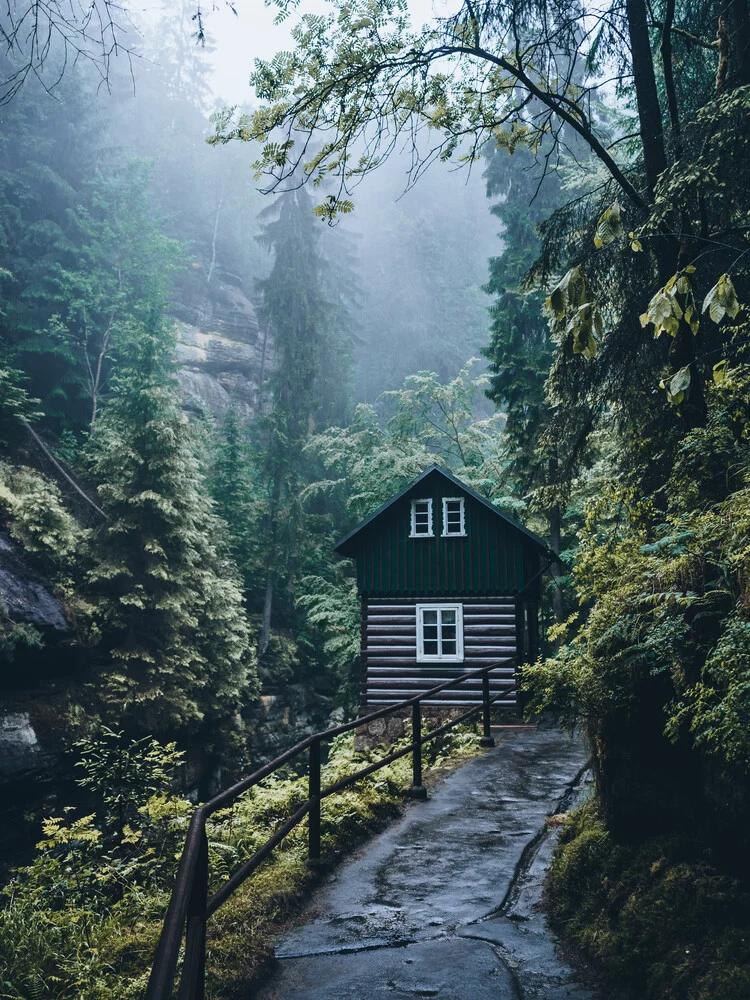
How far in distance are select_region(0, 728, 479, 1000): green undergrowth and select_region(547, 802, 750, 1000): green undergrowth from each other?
→ 2157 millimetres

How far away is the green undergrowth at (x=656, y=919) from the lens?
12.5 ft

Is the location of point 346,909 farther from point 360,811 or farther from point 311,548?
point 311,548

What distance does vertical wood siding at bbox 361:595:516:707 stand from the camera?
21.1 metres

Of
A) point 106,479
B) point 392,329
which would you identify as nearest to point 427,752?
point 106,479

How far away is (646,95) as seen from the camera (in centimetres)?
875

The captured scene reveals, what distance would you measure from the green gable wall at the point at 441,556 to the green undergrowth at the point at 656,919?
15861 mm

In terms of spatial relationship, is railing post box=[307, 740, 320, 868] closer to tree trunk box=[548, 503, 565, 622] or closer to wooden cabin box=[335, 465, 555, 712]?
wooden cabin box=[335, 465, 555, 712]

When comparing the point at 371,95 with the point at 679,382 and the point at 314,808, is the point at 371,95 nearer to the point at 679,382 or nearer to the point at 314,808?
the point at 679,382

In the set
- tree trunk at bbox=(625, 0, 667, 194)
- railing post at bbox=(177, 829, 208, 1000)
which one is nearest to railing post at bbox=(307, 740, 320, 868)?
railing post at bbox=(177, 829, 208, 1000)

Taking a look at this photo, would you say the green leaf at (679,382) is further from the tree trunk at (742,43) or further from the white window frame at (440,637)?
the white window frame at (440,637)

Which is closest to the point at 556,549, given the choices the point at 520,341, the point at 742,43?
the point at 520,341

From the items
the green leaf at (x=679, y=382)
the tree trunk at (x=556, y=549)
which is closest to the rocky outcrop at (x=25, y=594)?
the tree trunk at (x=556, y=549)

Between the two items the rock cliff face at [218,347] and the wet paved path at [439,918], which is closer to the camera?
the wet paved path at [439,918]

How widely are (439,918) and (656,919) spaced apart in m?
1.83
